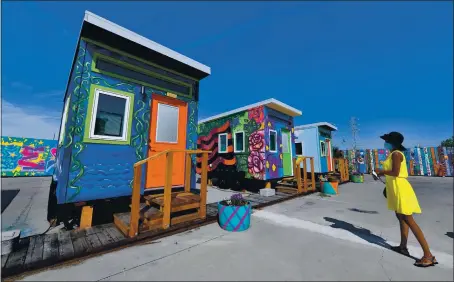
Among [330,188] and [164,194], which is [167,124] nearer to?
[164,194]

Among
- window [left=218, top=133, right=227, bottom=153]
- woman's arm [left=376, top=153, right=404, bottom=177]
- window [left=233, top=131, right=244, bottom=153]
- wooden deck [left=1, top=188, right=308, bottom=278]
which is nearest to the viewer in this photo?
wooden deck [left=1, top=188, right=308, bottom=278]

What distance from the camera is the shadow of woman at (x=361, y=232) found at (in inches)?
132

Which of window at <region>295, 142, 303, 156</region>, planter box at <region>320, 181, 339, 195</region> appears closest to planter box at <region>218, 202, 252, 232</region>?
planter box at <region>320, 181, 339, 195</region>

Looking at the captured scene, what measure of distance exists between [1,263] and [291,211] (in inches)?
234

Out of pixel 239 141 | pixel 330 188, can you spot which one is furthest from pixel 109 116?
pixel 330 188

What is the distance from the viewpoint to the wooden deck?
2.58 m

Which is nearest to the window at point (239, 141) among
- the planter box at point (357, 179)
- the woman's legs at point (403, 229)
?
the woman's legs at point (403, 229)

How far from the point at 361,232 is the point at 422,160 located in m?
20.0

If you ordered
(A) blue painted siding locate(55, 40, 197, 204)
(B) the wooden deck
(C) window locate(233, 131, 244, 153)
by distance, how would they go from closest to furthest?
1. (B) the wooden deck
2. (A) blue painted siding locate(55, 40, 197, 204)
3. (C) window locate(233, 131, 244, 153)

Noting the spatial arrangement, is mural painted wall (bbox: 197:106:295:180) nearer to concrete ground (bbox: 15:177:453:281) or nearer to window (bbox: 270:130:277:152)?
window (bbox: 270:130:277:152)

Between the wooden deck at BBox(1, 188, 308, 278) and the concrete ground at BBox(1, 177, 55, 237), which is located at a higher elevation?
the wooden deck at BBox(1, 188, 308, 278)

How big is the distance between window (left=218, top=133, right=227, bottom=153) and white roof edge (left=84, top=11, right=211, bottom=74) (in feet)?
16.7

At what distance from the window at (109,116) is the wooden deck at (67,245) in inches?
75.6

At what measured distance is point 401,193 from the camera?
2.85m
